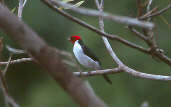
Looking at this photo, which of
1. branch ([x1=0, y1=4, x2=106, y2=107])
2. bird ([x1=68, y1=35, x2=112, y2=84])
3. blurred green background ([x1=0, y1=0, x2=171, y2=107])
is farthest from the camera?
blurred green background ([x1=0, y1=0, x2=171, y2=107])

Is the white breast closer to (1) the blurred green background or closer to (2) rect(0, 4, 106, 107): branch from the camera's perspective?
(2) rect(0, 4, 106, 107): branch

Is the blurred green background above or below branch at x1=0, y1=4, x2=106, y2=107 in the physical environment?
below

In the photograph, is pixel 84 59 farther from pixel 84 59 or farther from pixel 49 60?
pixel 49 60

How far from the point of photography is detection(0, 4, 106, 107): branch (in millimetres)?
1247

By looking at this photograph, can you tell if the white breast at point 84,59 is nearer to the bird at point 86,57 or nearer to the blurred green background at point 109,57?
the bird at point 86,57

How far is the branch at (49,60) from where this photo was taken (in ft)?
4.09

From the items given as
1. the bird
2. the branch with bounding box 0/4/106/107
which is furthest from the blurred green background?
the branch with bounding box 0/4/106/107

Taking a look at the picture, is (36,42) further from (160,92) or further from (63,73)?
(160,92)

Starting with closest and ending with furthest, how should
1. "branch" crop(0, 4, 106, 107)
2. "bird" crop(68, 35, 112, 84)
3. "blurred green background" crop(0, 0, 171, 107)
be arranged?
"branch" crop(0, 4, 106, 107)
"bird" crop(68, 35, 112, 84)
"blurred green background" crop(0, 0, 171, 107)

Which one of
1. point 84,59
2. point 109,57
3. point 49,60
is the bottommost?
point 109,57

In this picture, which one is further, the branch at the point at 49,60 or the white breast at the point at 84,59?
the white breast at the point at 84,59

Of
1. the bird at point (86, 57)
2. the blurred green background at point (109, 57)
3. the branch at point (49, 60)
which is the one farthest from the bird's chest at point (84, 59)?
the blurred green background at point (109, 57)

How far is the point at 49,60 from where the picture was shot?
4.23ft

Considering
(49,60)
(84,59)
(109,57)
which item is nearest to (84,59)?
(84,59)
